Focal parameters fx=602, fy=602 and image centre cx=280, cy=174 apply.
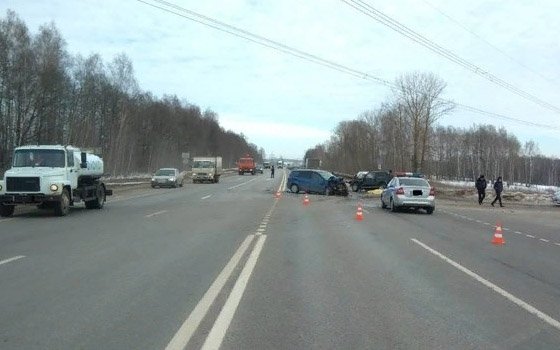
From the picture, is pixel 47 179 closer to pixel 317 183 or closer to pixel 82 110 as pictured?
pixel 317 183

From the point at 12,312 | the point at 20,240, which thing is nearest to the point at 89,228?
the point at 20,240

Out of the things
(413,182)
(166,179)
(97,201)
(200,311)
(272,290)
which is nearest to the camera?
(200,311)

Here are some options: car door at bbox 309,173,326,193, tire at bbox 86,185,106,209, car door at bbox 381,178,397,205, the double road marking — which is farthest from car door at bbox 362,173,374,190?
the double road marking

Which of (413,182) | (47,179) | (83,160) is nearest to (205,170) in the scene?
(413,182)

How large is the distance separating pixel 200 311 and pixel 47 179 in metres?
15.3

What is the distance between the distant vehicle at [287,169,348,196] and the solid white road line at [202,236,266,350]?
29.4 m

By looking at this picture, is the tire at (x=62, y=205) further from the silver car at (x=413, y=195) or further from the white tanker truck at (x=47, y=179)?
the silver car at (x=413, y=195)

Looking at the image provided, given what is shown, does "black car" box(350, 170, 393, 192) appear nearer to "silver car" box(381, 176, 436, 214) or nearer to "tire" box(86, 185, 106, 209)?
"silver car" box(381, 176, 436, 214)

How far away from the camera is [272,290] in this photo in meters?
8.17

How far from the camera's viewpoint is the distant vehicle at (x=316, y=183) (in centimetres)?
4025

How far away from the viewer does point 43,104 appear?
66188mm

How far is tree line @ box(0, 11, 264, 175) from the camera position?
206 ft

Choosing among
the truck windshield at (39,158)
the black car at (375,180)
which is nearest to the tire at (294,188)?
the black car at (375,180)

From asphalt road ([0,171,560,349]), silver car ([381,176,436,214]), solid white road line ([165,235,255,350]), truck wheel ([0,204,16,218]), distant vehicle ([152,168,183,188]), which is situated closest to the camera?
solid white road line ([165,235,255,350])
